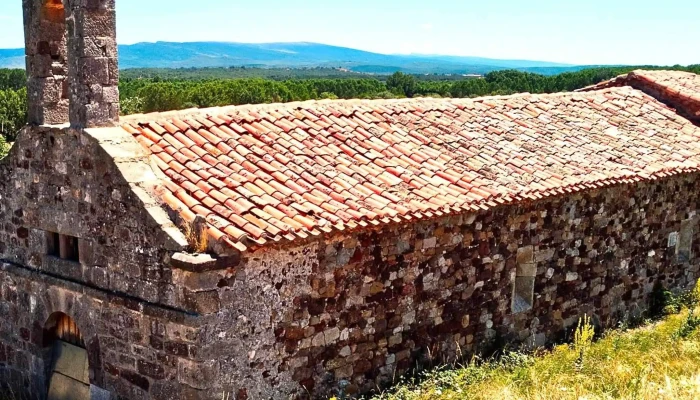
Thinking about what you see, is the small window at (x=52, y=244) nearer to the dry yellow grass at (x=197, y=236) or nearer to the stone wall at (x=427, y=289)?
the dry yellow grass at (x=197, y=236)

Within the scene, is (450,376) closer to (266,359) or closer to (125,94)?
(266,359)

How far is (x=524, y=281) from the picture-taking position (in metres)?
11.1

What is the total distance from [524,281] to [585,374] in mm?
2009

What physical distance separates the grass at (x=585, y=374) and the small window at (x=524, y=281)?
70 centimetres

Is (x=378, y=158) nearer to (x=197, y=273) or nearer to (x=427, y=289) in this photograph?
(x=427, y=289)

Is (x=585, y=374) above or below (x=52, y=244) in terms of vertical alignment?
below

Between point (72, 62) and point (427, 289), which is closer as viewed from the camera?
point (72, 62)

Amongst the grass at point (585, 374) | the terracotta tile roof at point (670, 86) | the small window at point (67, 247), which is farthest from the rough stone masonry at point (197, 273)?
the terracotta tile roof at point (670, 86)

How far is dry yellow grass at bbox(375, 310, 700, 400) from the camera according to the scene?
827cm

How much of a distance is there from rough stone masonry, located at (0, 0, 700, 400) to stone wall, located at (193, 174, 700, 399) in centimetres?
2

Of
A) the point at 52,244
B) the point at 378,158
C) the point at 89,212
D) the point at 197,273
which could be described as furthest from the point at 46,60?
the point at 378,158

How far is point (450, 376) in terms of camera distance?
9539 millimetres

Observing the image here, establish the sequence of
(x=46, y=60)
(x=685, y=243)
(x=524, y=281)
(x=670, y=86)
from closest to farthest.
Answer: (x=46, y=60) → (x=524, y=281) → (x=685, y=243) → (x=670, y=86)

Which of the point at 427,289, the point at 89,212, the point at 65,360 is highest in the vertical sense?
the point at 89,212
